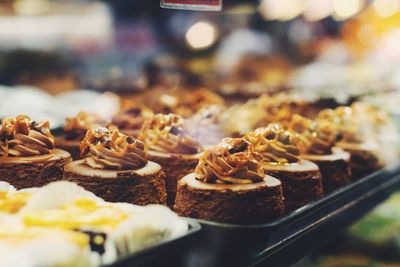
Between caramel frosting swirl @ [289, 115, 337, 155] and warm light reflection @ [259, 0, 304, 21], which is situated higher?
warm light reflection @ [259, 0, 304, 21]

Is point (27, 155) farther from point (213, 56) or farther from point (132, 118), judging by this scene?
point (213, 56)

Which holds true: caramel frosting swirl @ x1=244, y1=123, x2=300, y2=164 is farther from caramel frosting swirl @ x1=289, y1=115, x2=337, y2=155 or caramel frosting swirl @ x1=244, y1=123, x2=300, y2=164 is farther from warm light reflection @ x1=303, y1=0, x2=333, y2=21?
warm light reflection @ x1=303, y1=0, x2=333, y2=21

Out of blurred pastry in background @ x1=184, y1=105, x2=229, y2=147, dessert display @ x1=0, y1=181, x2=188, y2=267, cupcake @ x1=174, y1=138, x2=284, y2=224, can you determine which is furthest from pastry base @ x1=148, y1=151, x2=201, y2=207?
dessert display @ x1=0, y1=181, x2=188, y2=267

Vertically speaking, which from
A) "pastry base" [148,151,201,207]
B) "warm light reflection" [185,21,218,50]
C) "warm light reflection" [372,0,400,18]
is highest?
"warm light reflection" [372,0,400,18]

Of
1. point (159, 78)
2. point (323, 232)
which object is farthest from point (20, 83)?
point (323, 232)

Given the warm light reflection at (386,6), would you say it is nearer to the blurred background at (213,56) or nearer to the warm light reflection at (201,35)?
the blurred background at (213,56)

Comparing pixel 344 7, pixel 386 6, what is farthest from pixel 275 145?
pixel 386 6
